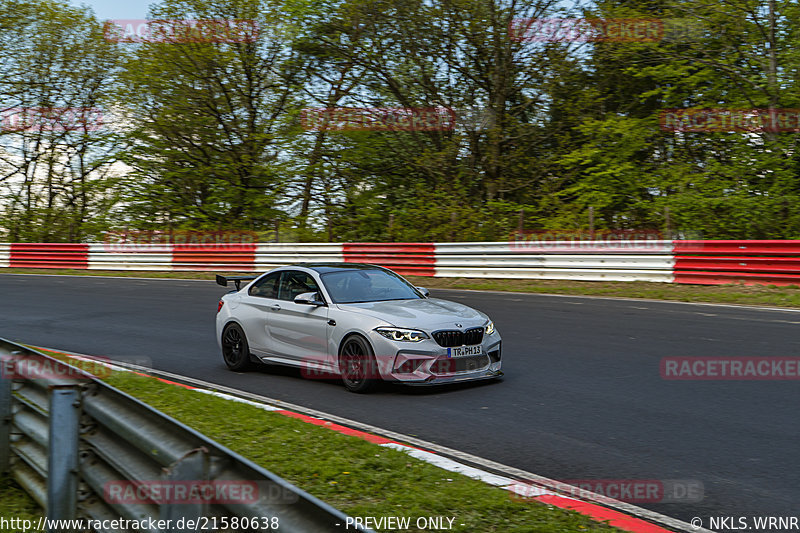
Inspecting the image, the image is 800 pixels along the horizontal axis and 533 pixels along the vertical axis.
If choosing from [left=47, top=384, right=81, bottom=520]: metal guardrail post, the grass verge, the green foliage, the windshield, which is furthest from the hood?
the green foliage

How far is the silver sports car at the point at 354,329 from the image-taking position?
26.8ft

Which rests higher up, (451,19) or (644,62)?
(451,19)

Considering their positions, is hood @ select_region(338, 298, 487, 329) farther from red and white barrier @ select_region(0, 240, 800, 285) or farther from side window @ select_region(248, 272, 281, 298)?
red and white barrier @ select_region(0, 240, 800, 285)

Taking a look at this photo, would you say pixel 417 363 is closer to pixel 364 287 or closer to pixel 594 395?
pixel 364 287

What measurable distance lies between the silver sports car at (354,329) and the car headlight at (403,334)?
11 millimetres

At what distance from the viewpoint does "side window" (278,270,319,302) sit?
9438 mm

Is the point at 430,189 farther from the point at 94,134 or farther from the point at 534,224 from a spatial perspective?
the point at 94,134

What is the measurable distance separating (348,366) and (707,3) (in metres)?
19.6

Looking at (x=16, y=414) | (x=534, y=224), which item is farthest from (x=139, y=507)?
(x=534, y=224)

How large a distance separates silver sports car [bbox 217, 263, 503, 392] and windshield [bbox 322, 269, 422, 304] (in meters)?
0.01

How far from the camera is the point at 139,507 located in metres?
3.48

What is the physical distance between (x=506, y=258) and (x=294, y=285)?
12.0 meters

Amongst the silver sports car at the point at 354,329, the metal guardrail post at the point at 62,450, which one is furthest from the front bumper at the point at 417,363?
the metal guardrail post at the point at 62,450

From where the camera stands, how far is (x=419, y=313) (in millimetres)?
8531
